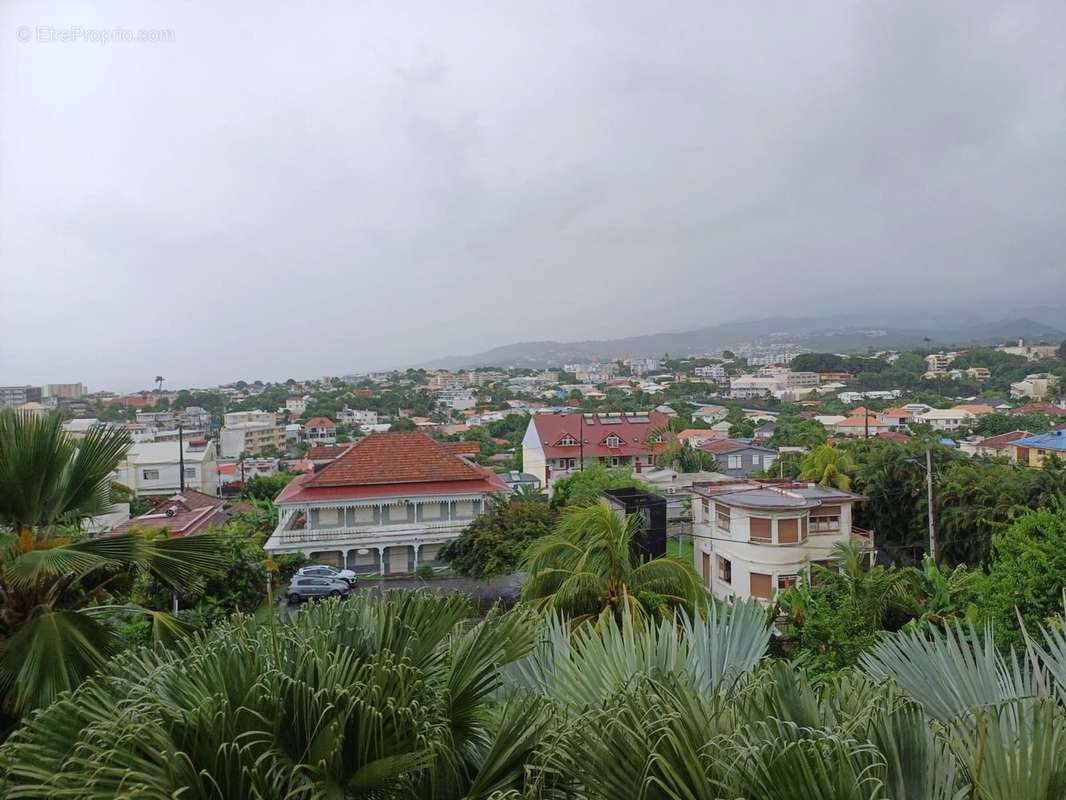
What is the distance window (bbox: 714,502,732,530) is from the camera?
15.2 metres

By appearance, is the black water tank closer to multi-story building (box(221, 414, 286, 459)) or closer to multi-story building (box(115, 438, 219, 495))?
multi-story building (box(115, 438, 219, 495))

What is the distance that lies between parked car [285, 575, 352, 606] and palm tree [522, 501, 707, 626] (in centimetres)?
995

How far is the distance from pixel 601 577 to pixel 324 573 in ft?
38.0

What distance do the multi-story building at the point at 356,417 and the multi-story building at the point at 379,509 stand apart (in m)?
65.6

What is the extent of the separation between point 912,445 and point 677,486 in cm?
769

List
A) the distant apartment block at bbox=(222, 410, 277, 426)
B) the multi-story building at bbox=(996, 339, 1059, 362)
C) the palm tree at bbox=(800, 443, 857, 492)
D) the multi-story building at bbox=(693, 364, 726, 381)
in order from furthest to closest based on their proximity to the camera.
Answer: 1. the multi-story building at bbox=(693, 364, 726, 381)
2. the multi-story building at bbox=(996, 339, 1059, 362)
3. the distant apartment block at bbox=(222, 410, 277, 426)
4. the palm tree at bbox=(800, 443, 857, 492)

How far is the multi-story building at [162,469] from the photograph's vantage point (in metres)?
32.9

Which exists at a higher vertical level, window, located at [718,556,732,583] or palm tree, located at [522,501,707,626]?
palm tree, located at [522,501,707,626]

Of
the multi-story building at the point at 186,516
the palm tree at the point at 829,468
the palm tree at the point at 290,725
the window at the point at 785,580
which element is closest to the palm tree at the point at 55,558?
the palm tree at the point at 290,725

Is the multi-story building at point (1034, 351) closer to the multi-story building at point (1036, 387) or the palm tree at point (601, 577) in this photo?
the multi-story building at point (1036, 387)

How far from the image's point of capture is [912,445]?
22.0 metres

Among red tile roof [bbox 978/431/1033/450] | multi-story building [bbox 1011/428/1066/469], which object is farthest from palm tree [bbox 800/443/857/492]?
red tile roof [bbox 978/431/1033/450]

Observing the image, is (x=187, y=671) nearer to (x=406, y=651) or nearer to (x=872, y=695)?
(x=406, y=651)

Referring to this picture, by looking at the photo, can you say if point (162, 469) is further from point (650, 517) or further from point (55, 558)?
point (55, 558)
